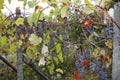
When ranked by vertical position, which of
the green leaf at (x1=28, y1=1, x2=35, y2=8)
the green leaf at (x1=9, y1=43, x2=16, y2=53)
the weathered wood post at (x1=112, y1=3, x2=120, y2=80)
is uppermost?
the green leaf at (x1=9, y1=43, x2=16, y2=53)

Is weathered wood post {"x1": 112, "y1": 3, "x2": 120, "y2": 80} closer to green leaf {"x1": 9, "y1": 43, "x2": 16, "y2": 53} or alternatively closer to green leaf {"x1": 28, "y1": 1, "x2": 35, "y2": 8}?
green leaf {"x1": 28, "y1": 1, "x2": 35, "y2": 8}

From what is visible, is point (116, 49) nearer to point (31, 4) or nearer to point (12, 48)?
point (31, 4)

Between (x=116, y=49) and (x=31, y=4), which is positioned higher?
(x=31, y=4)

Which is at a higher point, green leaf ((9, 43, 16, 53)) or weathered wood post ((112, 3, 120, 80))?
green leaf ((9, 43, 16, 53))

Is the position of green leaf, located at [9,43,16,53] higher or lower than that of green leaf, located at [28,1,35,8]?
higher

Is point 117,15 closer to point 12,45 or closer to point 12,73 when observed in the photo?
point 12,45

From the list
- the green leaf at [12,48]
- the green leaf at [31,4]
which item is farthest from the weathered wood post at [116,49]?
the green leaf at [12,48]

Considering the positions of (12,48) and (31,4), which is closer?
(31,4)

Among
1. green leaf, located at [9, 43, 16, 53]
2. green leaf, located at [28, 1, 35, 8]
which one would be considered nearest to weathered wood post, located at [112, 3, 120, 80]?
green leaf, located at [28, 1, 35, 8]

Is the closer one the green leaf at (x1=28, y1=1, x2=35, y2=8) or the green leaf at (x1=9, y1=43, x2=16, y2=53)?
the green leaf at (x1=28, y1=1, x2=35, y2=8)

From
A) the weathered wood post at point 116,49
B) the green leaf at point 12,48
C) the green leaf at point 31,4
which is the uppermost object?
the green leaf at point 12,48

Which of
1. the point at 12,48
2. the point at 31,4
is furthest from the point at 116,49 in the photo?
the point at 12,48

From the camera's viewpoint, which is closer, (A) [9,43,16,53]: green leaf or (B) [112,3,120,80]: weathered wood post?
(B) [112,3,120,80]: weathered wood post

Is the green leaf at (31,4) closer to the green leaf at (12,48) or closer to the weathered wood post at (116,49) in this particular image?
the weathered wood post at (116,49)
